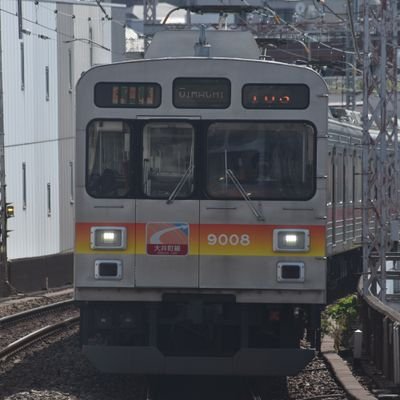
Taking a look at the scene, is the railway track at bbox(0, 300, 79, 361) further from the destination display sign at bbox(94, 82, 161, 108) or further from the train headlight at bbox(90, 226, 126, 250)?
the destination display sign at bbox(94, 82, 161, 108)

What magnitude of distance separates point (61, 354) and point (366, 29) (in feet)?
18.3

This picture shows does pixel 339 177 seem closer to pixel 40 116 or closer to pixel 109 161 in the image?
pixel 109 161

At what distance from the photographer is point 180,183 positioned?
11.0 metres

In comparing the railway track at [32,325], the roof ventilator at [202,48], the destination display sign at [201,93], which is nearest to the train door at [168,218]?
the destination display sign at [201,93]

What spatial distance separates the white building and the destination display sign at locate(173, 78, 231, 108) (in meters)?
18.9

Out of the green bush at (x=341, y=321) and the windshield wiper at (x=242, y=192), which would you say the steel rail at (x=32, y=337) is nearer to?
the green bush at (x=341, y=321)

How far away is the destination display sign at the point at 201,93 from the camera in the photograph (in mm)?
11125

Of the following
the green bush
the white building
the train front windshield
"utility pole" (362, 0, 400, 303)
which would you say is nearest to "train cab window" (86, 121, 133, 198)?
the train front windshield

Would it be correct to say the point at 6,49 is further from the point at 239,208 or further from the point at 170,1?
the point at 170,1

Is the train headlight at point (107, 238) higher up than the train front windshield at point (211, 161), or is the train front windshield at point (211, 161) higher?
the train front windshield at point (211, 161)

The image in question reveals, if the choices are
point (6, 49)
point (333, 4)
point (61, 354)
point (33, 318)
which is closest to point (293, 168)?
point (61, 354)

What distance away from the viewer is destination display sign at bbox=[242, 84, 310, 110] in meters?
11.1

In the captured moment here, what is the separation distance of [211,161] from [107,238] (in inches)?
45.8

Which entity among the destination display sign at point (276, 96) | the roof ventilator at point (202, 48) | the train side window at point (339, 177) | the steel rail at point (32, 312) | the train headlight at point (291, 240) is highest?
the roof ventilator at point (202, 48)
